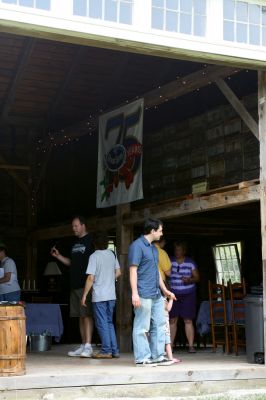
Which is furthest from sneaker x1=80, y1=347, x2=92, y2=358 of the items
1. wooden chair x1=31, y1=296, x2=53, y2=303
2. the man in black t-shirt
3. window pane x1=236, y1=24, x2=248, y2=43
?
window pane x1=236, y1=24, x2=248, y2=43

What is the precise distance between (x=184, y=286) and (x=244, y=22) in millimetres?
4375

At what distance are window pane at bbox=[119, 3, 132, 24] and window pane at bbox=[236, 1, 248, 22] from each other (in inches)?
52.4

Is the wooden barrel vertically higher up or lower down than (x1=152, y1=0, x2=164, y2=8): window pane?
lower down

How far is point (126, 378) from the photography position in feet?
24.8

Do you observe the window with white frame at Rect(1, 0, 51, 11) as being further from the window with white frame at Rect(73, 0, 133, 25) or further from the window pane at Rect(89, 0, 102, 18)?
the window pane at Rect(89, 0, 102, 18)

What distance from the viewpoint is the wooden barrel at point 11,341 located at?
717cm

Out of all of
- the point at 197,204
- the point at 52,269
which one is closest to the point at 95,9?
the point at 197,204


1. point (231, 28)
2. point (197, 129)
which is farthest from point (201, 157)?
point (231, 28)

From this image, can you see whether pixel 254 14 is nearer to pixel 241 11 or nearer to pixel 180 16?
pixel 241 11

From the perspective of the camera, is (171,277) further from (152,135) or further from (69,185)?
(69,185)

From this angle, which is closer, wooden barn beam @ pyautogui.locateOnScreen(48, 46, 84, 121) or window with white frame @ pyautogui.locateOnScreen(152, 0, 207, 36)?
window with white frame @ pyautogui.locateOnScreen(152, 0, 207, 36)

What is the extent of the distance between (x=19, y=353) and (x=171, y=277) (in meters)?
4.16

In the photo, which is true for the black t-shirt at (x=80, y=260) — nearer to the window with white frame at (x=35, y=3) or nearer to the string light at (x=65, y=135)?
the window with white frame at (x=35, y=3)

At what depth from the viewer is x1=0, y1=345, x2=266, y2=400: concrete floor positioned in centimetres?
706
